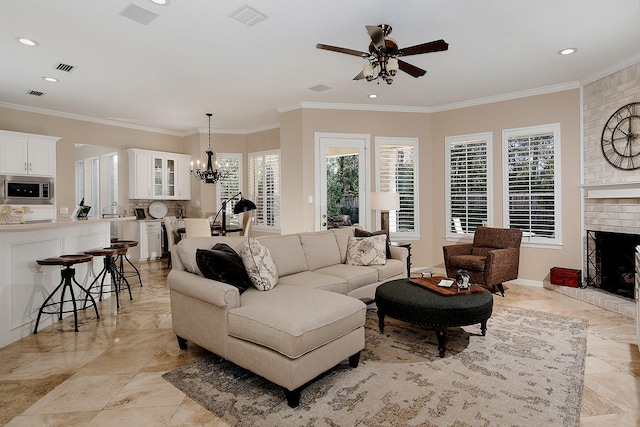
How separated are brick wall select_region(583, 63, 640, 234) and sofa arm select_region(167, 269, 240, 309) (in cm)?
477

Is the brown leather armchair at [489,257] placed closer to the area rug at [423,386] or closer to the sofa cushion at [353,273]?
the area rug at [423,386]

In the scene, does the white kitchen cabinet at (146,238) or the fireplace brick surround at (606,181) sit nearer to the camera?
the fireplace brick surround at (606,181)

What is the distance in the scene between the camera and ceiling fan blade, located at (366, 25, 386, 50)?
2.81 metres

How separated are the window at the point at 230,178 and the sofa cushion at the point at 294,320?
588cm

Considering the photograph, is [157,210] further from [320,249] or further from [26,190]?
[320,249]

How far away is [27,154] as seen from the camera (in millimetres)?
5949

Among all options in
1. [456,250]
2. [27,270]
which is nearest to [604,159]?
[456,250]

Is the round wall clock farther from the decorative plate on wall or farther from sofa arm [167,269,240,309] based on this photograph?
the decorative plate on wall

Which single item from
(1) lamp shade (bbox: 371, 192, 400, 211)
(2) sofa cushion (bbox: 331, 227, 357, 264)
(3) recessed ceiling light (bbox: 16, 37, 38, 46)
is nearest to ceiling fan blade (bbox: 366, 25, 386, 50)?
(2) sofa cushion (bbox: 331, 227, 357, 264)

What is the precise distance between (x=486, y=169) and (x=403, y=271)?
2.55 m

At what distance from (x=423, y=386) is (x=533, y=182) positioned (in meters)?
4.31

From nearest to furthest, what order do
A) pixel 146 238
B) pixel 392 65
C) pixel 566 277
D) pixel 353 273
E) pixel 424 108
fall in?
1. pixel 392 65
2. pixel 353 273
3. pixel 566 277
4. pixel 424 108
5. pixel 146 238

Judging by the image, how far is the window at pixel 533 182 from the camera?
17.5 feet

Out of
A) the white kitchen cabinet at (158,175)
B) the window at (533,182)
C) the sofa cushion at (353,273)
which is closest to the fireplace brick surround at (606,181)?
the window at (533,182)
